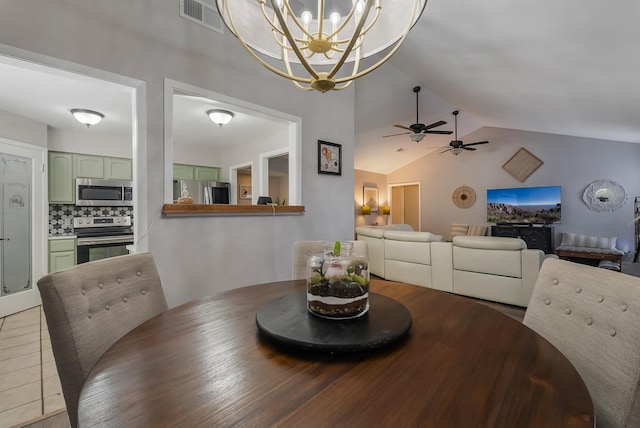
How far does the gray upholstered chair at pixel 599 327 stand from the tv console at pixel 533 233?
659cm

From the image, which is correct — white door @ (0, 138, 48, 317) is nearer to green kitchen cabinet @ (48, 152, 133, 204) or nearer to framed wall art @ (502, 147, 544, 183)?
green kitchen cabinet @ (48, 152, 133, 204)

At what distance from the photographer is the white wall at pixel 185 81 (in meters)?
1.70

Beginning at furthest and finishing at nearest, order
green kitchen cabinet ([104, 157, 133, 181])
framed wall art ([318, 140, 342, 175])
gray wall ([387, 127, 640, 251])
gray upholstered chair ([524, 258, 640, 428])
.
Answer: gray wall ([387, 127, 640, 251]) < green kitchen cabinet ([104, 157, 133, 181]) < framed wall art ([318, 140, 342, 175]) < gray upholstered chair ([524, 258, 640, 428])

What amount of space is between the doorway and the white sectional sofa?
4.83m

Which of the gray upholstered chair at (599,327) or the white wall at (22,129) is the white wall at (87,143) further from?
the gray upholstered chair at (599,327)

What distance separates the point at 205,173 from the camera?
5.40m

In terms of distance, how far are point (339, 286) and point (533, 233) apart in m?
7.21

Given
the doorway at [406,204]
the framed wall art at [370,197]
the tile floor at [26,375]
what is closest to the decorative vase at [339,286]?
the tile floor at [26,375]

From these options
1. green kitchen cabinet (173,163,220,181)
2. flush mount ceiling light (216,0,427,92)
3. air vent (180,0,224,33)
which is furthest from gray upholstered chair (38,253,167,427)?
green kitchen cabinet (173,163,220,181)

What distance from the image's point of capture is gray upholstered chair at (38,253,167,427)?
31.9 inches

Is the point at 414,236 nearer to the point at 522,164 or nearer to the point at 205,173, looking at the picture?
the point at 205,173

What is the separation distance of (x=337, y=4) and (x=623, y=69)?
2693 millimetres

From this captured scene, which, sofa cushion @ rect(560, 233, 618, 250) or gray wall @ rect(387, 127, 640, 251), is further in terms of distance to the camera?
gray wall @ rect(387, 127, 640, 251)

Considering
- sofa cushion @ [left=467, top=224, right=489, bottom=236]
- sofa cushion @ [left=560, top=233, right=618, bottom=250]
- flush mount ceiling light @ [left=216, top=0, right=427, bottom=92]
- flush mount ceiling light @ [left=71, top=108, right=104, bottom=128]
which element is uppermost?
flush mount ceiling light @ [left=71, top=108, right=104, bottom=128]
